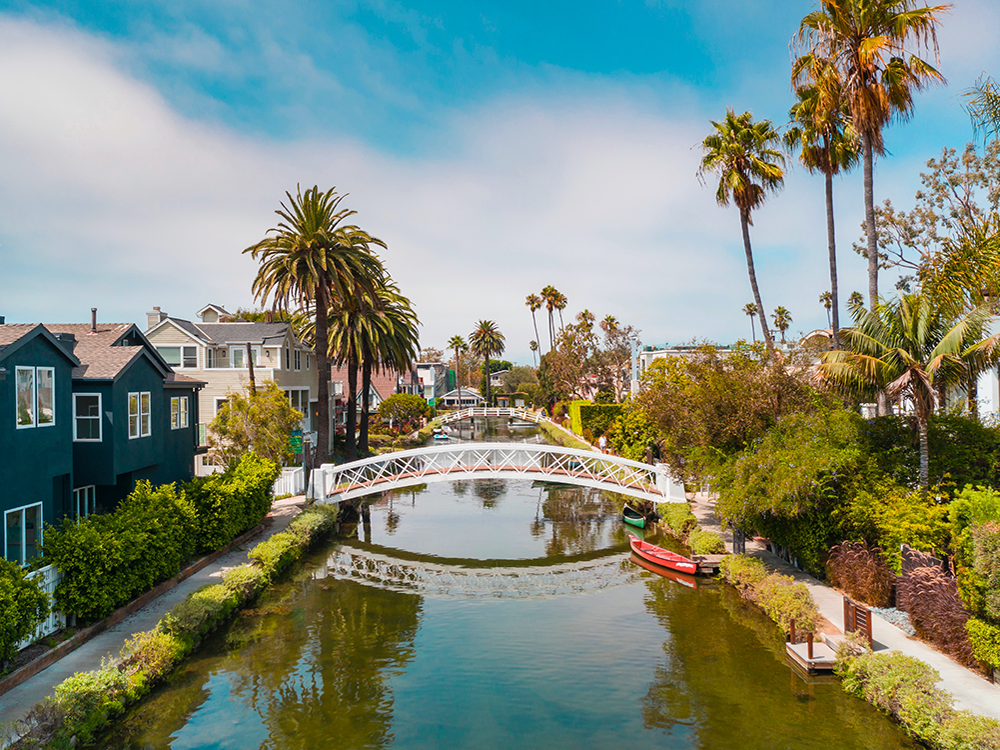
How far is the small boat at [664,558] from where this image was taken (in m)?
23.0

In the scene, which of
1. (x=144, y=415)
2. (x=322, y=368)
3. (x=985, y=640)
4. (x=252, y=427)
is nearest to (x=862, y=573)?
(x=985, y=640)

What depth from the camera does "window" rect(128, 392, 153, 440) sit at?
22.8m

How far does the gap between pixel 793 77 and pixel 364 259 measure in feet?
72.1

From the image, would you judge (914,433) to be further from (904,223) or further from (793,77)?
(904,223)

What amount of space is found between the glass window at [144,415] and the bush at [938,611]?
970 inches

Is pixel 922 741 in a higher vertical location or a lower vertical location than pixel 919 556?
lower

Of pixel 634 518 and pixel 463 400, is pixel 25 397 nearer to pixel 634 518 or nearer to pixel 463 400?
pixel 634 518

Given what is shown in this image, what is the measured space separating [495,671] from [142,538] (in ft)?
32.1

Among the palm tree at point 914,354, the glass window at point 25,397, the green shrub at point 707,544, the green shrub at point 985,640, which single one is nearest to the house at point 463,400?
the green shrub at point 707,544

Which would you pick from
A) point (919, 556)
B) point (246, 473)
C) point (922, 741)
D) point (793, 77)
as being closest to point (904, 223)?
point (793, 77)

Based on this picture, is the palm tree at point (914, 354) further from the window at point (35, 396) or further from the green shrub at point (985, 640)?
the window at point (35, 396)

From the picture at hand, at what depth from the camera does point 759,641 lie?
677 inches

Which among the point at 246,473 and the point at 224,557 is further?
the point at 246,473

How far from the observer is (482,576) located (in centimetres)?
2497
